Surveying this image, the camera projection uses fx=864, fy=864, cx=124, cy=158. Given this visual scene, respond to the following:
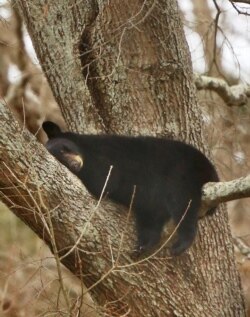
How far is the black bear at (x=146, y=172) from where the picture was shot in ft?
21.7

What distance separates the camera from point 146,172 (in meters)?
6.92

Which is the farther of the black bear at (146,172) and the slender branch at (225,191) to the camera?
the black bear at (146,172)

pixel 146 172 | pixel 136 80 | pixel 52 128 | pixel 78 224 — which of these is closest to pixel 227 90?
pixel 136 80

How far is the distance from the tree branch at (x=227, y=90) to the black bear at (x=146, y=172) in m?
2.12

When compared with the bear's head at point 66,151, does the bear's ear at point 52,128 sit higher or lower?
higher

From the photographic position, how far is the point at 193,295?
22.2 ft

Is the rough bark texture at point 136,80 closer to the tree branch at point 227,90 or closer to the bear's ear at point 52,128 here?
the bear's ear at point 52,128

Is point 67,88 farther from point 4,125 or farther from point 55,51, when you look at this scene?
point 4,125

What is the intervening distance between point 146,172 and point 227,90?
248 cm

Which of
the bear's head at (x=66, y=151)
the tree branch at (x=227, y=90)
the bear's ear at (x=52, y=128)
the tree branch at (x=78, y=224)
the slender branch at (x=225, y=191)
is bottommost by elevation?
the tree branch at (x=78, y=224)

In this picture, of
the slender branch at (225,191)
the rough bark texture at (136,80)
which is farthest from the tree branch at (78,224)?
the slender branch at (225,191)

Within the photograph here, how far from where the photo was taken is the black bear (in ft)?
21.7

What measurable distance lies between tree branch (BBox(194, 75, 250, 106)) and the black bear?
2.12m

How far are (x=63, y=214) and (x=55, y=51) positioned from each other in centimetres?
191
